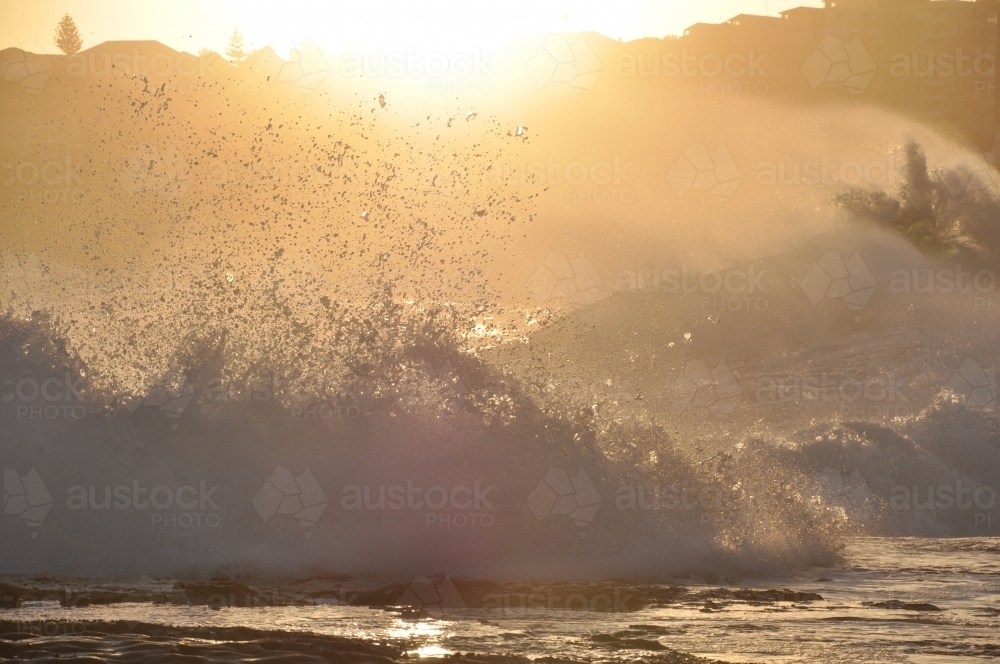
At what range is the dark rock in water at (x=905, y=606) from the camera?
11.9 metres

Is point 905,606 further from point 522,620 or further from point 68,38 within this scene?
point 68,38

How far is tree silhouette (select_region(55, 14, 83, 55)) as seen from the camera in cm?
7188

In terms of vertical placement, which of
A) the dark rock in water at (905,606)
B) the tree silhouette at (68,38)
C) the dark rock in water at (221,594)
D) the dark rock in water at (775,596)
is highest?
the tree silhouette at (68,38)

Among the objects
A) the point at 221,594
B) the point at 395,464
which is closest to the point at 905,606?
the point at 395,464

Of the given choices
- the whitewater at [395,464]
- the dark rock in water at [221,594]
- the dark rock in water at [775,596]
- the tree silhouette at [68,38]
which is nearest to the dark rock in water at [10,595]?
the whitewater at [395,464]

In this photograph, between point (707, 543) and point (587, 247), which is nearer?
point (707, 543)

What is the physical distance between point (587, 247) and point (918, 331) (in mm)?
9234

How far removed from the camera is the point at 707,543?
14.2m

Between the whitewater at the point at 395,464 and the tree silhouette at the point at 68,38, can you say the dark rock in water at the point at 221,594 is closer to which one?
the whitewater at the point at 395,464

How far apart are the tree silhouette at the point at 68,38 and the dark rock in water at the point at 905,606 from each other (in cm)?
6642

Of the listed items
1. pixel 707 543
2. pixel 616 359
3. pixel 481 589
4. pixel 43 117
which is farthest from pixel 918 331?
pixel 43 117

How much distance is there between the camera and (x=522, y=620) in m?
11.2

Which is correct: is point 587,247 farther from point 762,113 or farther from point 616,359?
point 762,113

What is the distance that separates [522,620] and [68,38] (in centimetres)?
7231
